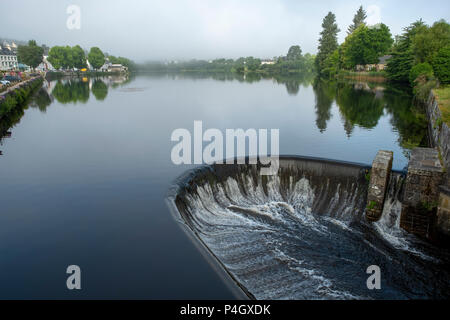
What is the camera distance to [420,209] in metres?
11.9

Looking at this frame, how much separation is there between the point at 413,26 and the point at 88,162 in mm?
64082

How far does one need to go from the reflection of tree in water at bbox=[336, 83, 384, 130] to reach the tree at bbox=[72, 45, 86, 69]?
107449 millimetres

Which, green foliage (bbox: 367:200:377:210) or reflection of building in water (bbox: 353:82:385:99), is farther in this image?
reflection of building in water (bbox: 353:82:385:99)

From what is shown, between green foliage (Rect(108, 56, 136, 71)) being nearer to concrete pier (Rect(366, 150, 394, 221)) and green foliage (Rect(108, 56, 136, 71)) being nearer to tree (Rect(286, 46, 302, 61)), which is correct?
tree (Rect(286, 46, 302, 61))

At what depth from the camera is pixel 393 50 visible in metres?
59.9

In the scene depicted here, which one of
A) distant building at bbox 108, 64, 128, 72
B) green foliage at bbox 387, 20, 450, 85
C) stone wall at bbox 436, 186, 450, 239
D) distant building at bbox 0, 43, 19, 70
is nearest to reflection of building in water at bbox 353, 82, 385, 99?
green foliage at bbox 387, 20, 450, 85

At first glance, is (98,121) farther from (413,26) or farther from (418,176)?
(413,26)

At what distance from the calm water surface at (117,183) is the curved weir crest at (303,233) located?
1438 mm

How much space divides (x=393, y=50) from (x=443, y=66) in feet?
70.9

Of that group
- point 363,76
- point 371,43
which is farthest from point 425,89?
point 363,76

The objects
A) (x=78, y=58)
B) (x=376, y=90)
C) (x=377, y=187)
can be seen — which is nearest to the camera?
(x=377, y=187)

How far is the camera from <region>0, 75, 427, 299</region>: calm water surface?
868 cm

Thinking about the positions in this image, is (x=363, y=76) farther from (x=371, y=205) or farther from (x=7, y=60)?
(x=7, y=60)

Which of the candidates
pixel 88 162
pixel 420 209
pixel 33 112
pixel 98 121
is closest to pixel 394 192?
pixel 420 209
